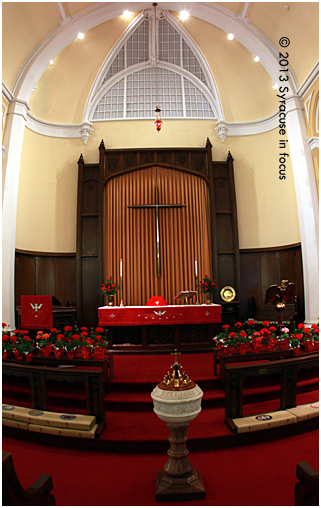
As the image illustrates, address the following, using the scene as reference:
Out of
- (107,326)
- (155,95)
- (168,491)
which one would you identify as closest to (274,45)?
(155,95)

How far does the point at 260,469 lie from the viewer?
296 cm

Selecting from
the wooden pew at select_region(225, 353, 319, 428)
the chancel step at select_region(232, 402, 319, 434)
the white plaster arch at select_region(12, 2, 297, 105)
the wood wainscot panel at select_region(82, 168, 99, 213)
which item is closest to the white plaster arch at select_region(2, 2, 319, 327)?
the white plaster arch at select_region(12, 2, 297, 105)

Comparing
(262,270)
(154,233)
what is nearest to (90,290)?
(154,233)

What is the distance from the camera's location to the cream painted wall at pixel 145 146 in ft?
30.2

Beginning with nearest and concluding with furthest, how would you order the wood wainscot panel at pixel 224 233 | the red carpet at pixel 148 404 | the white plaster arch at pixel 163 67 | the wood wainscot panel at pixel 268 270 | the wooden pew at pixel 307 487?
1. the wooden pew at pixel 307 487
2. the red carpet at pixel 148 404
3. the wood wainscot panel at pixel 268 270
4. the wood wainscot panel at pixel 224 233
5. the white plaster arch at pixel 163 67

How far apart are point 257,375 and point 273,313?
16.6 feet

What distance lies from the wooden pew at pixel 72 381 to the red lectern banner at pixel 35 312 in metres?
2.18

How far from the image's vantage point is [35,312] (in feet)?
20.7

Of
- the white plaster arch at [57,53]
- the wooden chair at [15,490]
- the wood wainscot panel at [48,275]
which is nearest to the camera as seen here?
the wooden chair at [15,490]

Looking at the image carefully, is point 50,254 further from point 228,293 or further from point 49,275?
point 228,293

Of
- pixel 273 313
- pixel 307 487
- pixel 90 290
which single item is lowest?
A: pixel 307 487

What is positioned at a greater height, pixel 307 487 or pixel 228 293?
pixel 228 293

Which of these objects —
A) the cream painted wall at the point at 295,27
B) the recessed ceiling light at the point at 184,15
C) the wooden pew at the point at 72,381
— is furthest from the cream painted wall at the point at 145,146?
the wooden pew at the point at 72,381

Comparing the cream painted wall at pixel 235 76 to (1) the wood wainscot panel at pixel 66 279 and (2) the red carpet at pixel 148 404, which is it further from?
(2) the red carpet at pixel 148 404
